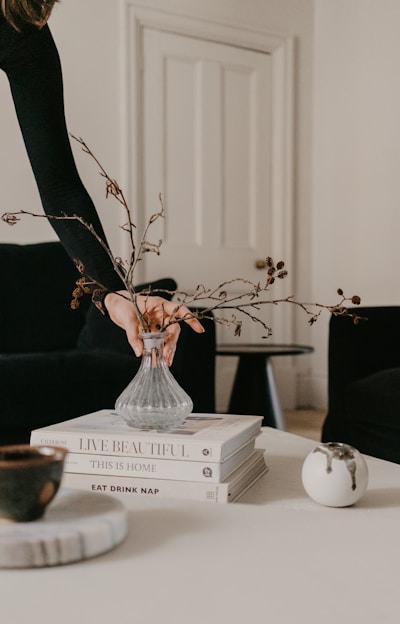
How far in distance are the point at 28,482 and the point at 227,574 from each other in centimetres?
19

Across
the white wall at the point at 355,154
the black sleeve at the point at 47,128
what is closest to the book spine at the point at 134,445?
the black sleeve at the point at 47,128

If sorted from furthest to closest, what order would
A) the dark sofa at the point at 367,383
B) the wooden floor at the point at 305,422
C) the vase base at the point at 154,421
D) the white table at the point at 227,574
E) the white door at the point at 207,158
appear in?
the white door at the point at 207,158, the wooden floor at the point at 305,422, the dark sofa at the point at 367,383, the vase base at the point at 154,421, the white table at the point at 227,574

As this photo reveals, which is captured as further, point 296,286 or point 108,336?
point 296,286

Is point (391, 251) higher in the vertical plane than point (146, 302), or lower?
higher

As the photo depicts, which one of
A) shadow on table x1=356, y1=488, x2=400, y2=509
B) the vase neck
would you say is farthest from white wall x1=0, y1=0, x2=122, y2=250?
shadow on table x1=356, y1=488, x2=400, y2=509

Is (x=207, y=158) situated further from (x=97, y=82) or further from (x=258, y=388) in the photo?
(x=258, y=388)

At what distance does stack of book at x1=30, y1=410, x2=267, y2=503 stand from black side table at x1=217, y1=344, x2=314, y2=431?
1.96 metres

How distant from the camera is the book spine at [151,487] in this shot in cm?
85

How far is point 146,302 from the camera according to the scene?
100cm

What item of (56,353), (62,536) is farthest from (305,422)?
(62,536)

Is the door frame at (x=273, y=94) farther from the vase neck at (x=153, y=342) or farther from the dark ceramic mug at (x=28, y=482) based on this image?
the dark ceramic mug at (x=28, y=482)

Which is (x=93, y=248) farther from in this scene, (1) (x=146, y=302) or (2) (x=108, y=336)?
(2) (x=108, y=336)

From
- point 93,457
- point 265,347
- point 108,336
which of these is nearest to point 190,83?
point 265,347

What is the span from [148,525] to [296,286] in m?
3.48
